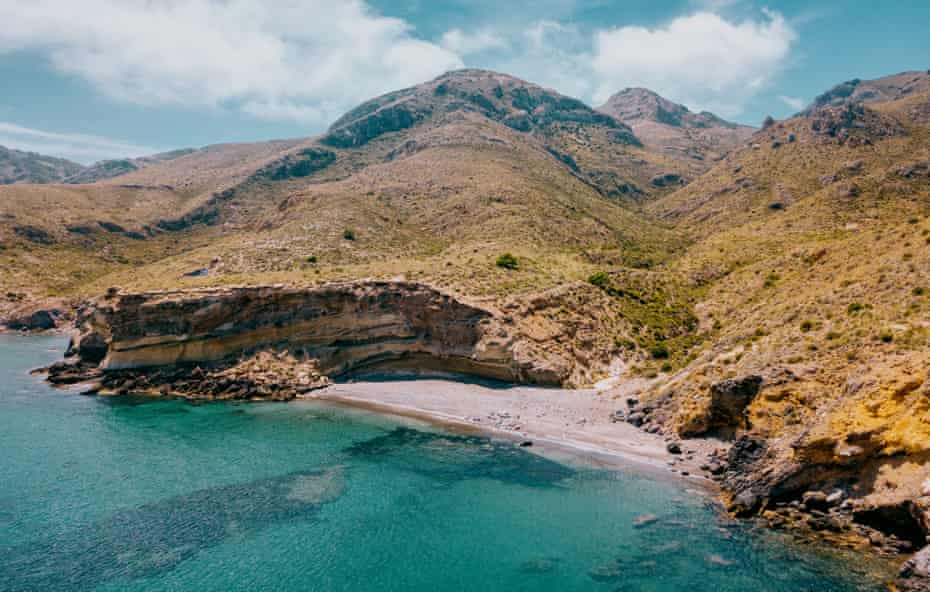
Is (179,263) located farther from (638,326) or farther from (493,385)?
(638,326)

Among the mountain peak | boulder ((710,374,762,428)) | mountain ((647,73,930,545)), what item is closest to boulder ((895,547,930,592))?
mountain ((647,73,930,545))

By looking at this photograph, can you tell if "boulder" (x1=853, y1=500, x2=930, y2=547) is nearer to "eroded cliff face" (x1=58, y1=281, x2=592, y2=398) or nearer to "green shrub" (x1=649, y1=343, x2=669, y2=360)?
"green shrub" (x1=649, y1=343, x2=669, y2=360)

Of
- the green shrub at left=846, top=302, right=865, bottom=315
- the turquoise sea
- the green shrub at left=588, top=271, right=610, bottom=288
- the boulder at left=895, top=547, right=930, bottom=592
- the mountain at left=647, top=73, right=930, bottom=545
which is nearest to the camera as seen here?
the boulder at left=895, top=547, right=930, bottom=592

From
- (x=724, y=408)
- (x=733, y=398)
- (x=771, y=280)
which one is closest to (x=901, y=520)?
(x=733, y=398)

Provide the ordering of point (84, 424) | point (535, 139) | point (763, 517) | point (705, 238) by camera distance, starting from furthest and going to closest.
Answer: point (535, 139), point (705, 238), point (84, 424), point (763, 517)

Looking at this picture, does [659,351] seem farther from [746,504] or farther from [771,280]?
[746,504]

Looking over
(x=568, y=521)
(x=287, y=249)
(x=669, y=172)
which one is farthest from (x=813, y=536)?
(x=669, y=172)
